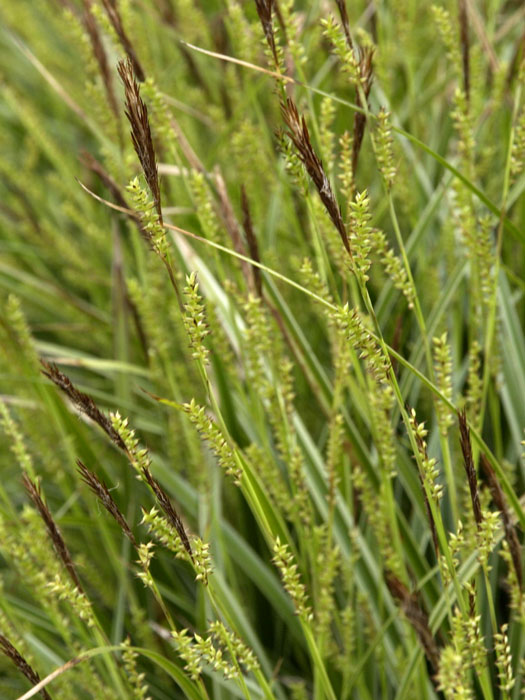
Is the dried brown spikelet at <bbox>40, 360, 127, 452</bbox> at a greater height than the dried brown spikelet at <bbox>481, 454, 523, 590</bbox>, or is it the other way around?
the dried brown spikelet at <bbox>40, 360, 127, 452</bbox>

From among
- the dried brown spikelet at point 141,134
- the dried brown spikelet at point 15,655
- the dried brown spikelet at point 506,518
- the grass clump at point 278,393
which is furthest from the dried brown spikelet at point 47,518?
the dried brown spikelet at point 506,518

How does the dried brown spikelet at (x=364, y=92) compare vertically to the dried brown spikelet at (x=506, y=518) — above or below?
above

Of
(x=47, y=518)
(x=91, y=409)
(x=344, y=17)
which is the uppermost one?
(x=344, y=17)

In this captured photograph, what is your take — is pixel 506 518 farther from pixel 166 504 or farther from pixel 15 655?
pixel 15 655

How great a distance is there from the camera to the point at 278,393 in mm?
1150

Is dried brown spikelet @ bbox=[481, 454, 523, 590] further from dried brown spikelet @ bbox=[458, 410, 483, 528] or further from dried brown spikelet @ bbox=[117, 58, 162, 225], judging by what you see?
dried brown spikelet @ bbox=[117, 58, 162, 225]

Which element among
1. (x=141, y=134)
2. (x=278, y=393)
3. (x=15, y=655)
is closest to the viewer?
(x=141, y=134)

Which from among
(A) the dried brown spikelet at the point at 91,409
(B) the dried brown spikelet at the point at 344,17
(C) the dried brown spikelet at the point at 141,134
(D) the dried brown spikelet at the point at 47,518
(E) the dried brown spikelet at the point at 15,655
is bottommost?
(E) the dried brown spikelet at the point at 15,655

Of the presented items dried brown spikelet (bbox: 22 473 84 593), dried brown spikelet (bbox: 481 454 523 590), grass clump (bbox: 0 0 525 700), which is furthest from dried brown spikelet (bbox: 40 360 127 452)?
dried brown spikelet (bbox: 481 454 523 590)

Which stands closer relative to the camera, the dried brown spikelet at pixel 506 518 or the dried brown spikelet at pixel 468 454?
the dried brown spikelet at pixel 468 454

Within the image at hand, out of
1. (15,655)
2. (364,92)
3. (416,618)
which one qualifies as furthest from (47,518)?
(364,92)

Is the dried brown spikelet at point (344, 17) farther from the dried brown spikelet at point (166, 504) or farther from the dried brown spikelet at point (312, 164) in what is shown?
the dried brown spikelet at point (166, 504)

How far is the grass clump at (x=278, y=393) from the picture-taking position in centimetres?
76

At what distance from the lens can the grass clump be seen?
755 mm
